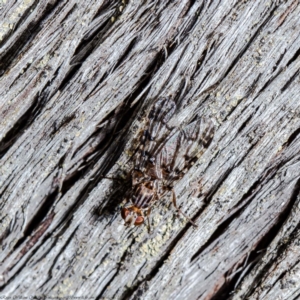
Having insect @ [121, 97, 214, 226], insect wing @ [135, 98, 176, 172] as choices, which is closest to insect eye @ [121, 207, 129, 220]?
insect @ [121, 97, 214, 226]

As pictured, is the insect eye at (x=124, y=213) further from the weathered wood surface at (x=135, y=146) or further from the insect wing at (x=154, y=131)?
the insect wing at (x=154, y=131)

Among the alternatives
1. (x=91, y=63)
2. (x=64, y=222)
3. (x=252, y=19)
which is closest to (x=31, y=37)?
(x=91, y=63)

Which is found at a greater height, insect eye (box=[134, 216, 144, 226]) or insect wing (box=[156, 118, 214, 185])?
insect wing (box=[156, 118, 214, 185])

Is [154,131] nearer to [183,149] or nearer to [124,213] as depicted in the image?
[183,149]

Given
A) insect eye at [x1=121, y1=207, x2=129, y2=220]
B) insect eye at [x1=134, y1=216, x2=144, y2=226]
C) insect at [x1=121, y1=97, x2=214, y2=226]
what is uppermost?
insect at [x1=121, y1=97, x2=214, y2=226]

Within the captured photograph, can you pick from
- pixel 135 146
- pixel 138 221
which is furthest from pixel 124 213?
pixel 135 146

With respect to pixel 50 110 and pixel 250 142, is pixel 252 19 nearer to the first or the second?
pixel 250 142

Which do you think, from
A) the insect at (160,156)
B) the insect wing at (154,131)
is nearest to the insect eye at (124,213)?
the insect at (160,156)

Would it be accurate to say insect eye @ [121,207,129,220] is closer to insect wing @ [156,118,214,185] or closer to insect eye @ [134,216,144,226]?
insect eye @ [134,216,144,226]
